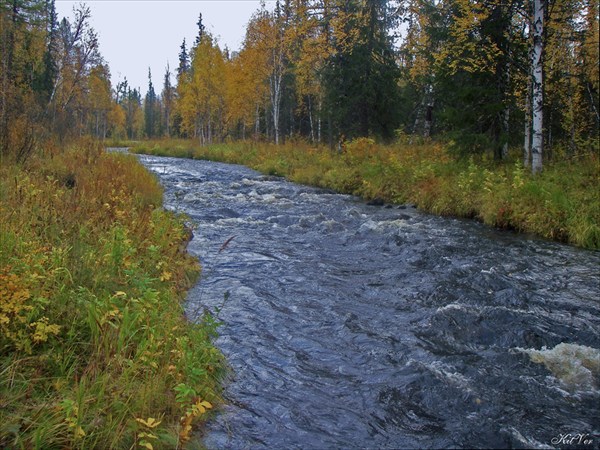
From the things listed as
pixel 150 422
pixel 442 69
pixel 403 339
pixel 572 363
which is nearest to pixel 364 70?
pixel 442 69

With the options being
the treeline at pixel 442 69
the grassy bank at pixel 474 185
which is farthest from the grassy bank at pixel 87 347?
the treeline at pixel 442 69

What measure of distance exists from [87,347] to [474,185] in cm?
1192

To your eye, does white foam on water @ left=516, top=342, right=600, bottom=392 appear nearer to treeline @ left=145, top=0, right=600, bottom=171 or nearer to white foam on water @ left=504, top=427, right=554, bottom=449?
white foam on water @ left=504, top=427, right=554, bottom=449

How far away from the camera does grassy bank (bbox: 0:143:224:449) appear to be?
307 cm

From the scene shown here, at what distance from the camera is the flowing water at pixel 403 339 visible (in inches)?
148

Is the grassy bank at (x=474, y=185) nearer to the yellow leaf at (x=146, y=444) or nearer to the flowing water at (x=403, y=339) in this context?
the flowing water at (x=403, y=339)

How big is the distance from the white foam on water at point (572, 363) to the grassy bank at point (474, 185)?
5.63 meters

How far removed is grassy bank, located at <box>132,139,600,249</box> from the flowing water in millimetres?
725

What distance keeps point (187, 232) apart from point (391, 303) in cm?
476

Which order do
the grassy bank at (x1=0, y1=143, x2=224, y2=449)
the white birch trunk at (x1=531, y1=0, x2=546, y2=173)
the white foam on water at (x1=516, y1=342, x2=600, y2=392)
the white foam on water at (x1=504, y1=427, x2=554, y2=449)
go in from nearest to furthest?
the grassy bank at (x1=0, y1=143, x2=224, y2=449) → the white foam on water at (x1=504, y1=427, x2=554, y2=449) → the white foam on water at (x1=516, y1=342, x2=600, y2=392) → the white birch trunk at (x1=531, y1=0, x2=546, y2=173)

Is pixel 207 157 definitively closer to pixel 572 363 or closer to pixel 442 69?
pixel 442 69

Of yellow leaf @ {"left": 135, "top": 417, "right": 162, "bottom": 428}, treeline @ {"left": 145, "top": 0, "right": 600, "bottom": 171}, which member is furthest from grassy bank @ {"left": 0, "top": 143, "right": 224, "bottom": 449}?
treeline @ {"left": 145, "top": 0, "right": 600, "bottom": 171}

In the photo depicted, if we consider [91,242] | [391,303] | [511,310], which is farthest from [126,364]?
[511,310]

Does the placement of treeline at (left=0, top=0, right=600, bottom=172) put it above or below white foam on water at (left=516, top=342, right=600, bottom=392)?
above
